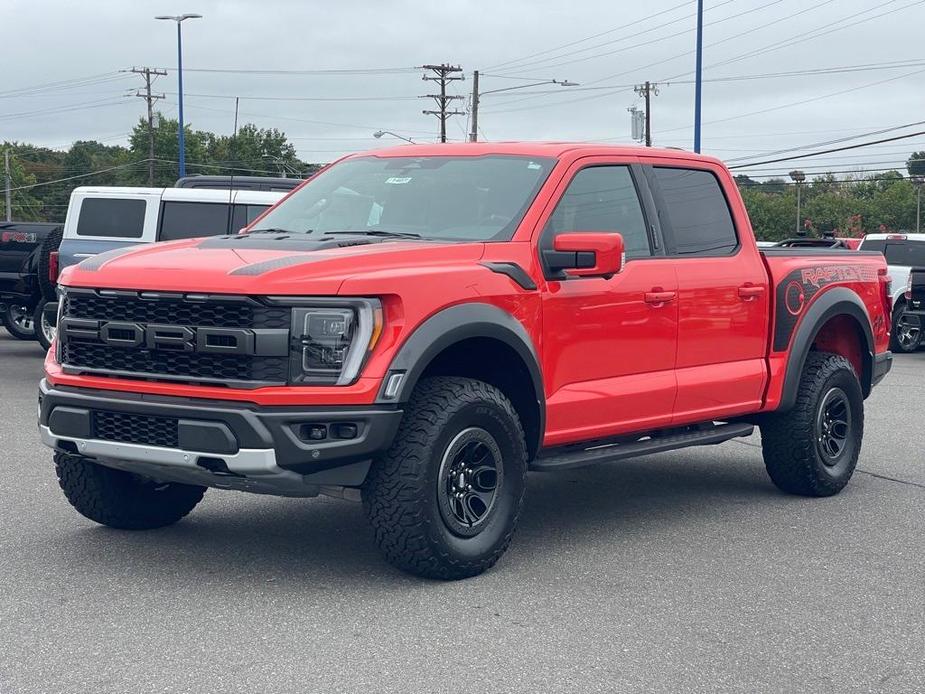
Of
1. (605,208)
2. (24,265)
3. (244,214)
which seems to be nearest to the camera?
(605,208)

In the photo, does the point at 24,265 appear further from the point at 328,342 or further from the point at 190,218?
the point at 328,342

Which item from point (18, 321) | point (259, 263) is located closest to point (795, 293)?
point (259, 263)

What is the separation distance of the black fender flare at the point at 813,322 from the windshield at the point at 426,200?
2.16m

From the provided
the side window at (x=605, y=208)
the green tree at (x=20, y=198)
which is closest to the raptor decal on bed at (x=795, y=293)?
the side window at (x=605, y=208)

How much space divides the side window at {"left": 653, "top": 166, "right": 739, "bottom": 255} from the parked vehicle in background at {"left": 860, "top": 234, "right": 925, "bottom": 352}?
44.9 feet

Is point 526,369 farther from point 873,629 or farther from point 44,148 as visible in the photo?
point 44,148

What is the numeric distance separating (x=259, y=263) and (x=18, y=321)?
15047 millimetres

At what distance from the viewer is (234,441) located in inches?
217

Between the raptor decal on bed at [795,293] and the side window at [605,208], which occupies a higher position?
the side window at [605,208]

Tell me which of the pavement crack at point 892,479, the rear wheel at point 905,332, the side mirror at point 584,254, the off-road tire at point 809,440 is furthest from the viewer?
the rear wheel at point 905,332

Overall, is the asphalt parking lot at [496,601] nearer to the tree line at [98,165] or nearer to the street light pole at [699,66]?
the street light pole at [699,66]

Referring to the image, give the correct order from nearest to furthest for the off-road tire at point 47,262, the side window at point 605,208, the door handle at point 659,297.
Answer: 1. the side window at point 605,208
2. the door handle at point 659,297
3. the off-road tire at point 47,262

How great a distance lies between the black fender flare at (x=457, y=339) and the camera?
225 inches

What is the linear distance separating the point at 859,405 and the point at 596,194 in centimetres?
270
